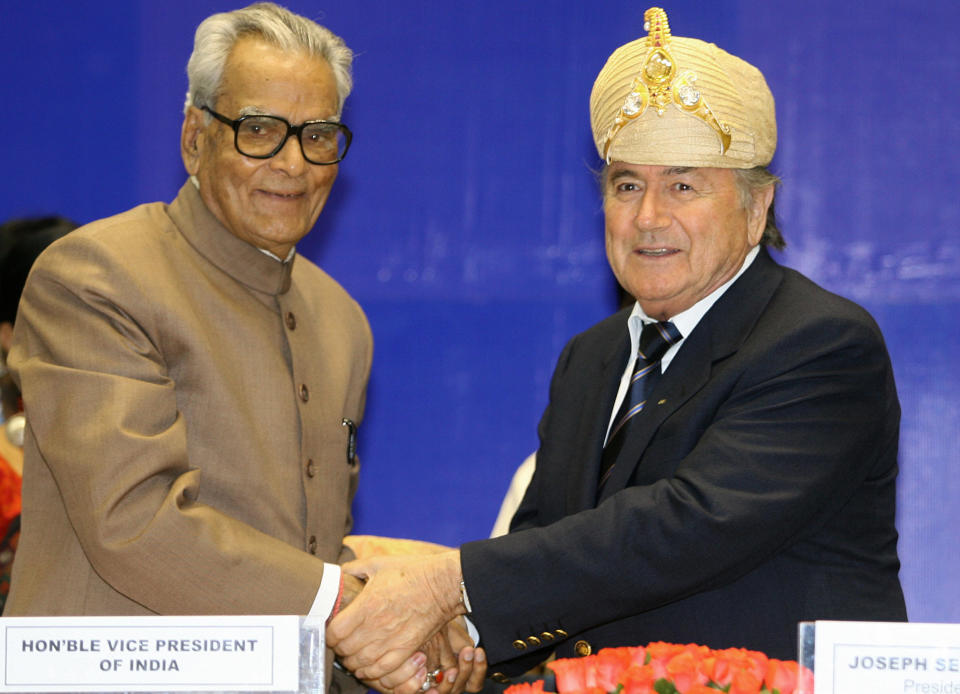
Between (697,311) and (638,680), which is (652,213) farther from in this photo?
(638,680)

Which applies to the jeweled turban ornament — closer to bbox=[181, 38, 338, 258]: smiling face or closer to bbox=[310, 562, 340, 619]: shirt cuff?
bbox=[181, 38, 338, 258]: smiling face

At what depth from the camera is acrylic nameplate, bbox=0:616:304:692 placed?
4.90 feet

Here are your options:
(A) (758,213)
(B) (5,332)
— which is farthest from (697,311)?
(B) (5,332)

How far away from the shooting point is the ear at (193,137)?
8.65ft

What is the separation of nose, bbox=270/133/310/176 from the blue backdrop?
5.17 ft

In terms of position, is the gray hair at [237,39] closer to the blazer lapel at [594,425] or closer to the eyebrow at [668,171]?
the eyebrow at [668,171]

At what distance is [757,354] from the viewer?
2.36 meters

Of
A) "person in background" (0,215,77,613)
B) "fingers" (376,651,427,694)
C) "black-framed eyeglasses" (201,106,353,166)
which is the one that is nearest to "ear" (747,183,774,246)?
"black-framed eyeglasses" (201,106,353,166)

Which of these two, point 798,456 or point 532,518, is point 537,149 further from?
point 798,456

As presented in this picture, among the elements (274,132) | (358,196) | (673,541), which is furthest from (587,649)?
(358,196)

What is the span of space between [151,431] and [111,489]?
0.13 m

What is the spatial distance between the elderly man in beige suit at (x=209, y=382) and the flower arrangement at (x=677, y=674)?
0.97 metres

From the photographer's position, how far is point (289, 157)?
8.42ft

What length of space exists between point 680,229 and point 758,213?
0.20 meters
